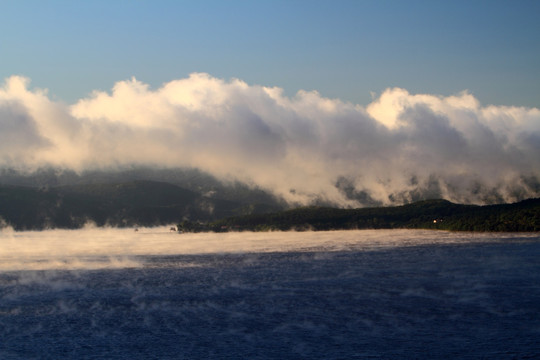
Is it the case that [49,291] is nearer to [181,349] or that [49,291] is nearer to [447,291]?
[181,349]

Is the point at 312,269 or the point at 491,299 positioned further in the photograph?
the point at 312,269

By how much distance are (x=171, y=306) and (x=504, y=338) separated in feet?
191

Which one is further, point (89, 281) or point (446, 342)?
point (89, 281)

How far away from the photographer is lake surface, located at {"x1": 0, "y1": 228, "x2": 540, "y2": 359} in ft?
246

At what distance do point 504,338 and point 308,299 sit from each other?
40935 millimetres

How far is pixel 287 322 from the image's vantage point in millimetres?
89562

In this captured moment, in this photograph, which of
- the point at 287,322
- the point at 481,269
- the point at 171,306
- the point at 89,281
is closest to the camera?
the point at 287,322

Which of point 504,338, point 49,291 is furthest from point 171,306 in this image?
point 504,338

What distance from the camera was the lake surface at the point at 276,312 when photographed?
246ft

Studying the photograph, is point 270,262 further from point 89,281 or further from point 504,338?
point 504,338

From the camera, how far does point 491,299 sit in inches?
4252

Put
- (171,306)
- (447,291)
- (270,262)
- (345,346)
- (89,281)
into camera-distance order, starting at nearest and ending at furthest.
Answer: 1. (345,346)
2. (171,306)
3. (447,291)
4. (89,281)
5. (270,262)

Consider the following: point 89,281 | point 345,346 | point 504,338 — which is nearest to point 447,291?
point 504,338

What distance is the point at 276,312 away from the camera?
97438 millimetres
